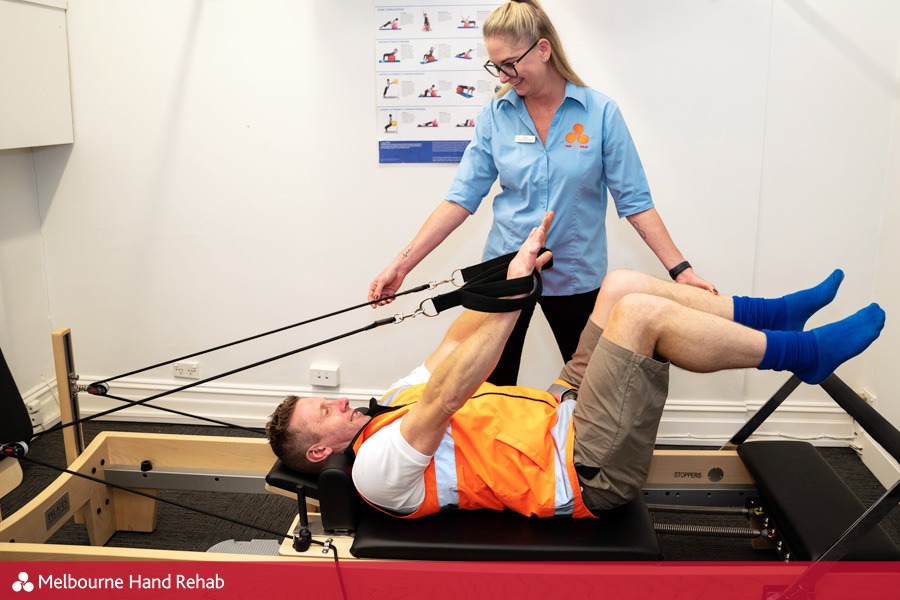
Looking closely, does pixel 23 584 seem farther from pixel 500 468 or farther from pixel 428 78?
pixel 428 78

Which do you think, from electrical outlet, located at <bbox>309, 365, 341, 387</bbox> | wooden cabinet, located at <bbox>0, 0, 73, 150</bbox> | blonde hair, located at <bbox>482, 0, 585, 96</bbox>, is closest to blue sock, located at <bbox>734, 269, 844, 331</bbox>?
blonde hair, located at <bbox>482, 0, 585, 96</bbox>

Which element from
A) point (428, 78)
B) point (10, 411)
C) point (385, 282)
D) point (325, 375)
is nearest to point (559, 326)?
point (385, 282)

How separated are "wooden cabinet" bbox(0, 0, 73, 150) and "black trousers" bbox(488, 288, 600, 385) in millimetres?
1940

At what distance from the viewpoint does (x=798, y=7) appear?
294cm

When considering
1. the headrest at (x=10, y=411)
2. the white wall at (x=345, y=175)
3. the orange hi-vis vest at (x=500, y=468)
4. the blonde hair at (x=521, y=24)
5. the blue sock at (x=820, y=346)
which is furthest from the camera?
the white wall at (x=345, y=175)

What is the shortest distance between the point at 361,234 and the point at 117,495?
1318 mm

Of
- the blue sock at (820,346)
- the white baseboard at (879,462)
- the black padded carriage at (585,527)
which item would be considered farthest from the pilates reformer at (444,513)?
the white baseboard at (879,462)

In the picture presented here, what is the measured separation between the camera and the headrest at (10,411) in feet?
8.96

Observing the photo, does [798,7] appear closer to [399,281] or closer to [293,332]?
[399,281]

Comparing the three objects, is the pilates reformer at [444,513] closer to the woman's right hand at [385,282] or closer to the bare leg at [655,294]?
the bare leg at [655,294]

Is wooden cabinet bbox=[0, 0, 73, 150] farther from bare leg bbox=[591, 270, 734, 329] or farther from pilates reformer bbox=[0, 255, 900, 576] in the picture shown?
bare leg bbox=[591, 270, 734, 329]

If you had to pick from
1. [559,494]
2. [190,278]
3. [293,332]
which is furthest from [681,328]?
[190,278]

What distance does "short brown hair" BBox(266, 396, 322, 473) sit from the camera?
1995 millimetres

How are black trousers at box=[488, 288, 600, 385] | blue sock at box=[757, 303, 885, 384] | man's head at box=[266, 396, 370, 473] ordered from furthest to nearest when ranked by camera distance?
1. black trousers at box=[488, 288, 600, 385]
2. man's head at box=[266, 396, 370, 473]
3. blue sock at box=[757, 303, 885, 384]
